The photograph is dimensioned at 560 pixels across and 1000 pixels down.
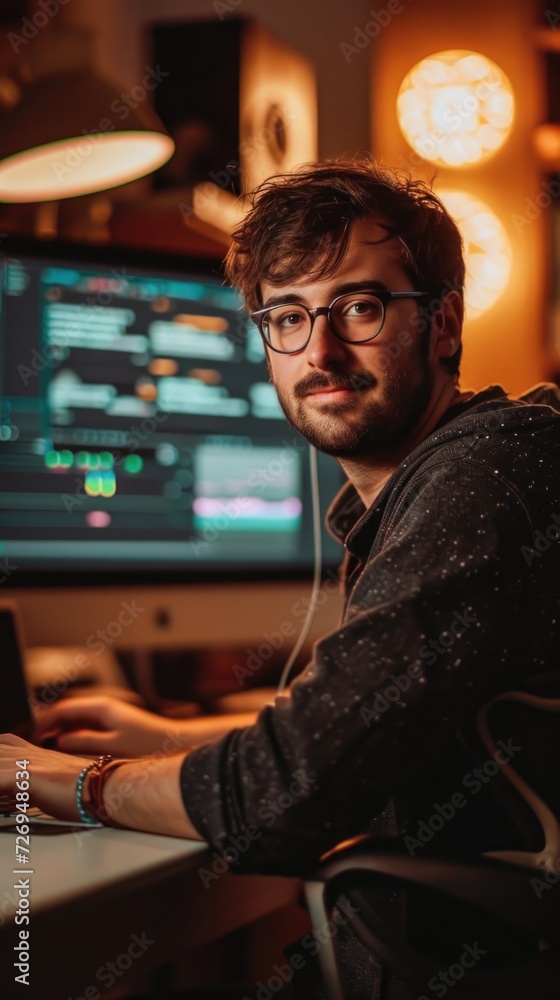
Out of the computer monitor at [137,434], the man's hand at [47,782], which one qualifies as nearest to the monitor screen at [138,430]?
the computer monitor at [137,434]

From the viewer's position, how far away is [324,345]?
100 cm

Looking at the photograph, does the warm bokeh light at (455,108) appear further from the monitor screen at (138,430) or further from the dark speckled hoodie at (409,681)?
the dark speckled hoodie at (409,681)

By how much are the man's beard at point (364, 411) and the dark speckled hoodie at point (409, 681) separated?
9.3 inches

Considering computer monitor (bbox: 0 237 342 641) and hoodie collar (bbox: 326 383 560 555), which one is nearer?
hoodie collar (bbox: 326 383 560 555)

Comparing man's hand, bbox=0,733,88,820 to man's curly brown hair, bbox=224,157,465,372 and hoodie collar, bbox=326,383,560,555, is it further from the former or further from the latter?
man's curly brown hair, bbox=224,157,465,372

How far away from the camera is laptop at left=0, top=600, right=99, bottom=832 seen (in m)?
1.10

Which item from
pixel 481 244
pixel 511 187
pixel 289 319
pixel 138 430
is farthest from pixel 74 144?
pixel 511 187

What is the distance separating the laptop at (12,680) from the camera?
1104 millimetres

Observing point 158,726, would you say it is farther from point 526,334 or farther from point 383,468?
point 526,334

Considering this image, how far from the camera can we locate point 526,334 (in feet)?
8.82

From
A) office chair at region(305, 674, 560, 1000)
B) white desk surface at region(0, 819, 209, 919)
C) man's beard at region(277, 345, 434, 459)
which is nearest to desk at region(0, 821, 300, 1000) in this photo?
white desk surface at region(0, 819, 209, 919)

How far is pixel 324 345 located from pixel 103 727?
0.53m

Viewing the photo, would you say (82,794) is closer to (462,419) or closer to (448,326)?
(462,419)

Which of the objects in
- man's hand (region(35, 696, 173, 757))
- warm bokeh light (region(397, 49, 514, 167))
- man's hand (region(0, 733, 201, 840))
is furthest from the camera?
warm bokeh light (region(397, 49, 514, 167))
